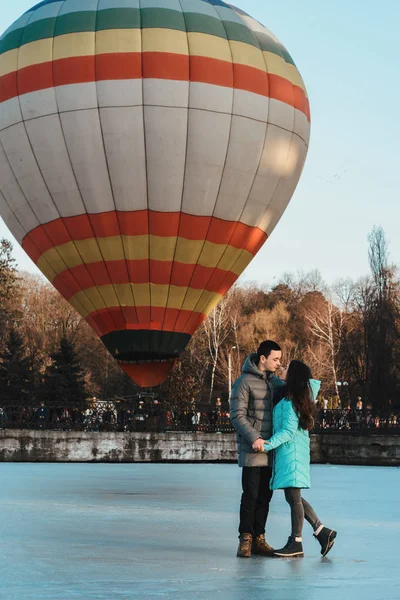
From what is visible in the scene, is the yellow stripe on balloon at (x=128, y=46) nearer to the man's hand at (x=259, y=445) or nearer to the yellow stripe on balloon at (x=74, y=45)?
the yellow stripe on balloon at (x=74, y=45)

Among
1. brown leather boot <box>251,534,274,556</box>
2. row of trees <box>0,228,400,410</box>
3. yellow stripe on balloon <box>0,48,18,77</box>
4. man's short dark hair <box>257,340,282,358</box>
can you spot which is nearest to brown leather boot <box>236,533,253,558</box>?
brown leather boot <box>251,534,274,556</box>

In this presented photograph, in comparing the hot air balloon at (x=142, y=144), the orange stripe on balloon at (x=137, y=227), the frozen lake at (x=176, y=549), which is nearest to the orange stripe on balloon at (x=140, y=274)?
the hot air balloon at (x=142, y=144)

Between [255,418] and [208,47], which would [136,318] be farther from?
[255,418]

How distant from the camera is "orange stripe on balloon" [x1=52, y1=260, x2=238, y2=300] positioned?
23219 millimetres

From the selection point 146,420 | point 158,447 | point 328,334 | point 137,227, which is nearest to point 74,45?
point 137,227

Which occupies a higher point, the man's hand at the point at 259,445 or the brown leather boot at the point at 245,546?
the man's hand at the point at 259,445

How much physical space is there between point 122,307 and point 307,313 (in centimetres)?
4359

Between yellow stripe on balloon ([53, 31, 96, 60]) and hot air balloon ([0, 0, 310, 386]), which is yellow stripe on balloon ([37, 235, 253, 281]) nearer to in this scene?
hot air balloon ([0, 0, 310, 386])

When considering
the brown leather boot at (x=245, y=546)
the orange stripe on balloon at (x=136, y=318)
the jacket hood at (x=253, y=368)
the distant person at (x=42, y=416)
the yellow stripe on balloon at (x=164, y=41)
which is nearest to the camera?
the brown leather boot at (x=245, y=546)

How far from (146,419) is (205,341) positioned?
29.9 metres

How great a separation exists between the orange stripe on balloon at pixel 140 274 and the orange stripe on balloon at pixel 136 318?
766 mm

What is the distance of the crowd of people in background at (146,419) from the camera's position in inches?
1136

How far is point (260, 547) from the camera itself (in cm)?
752

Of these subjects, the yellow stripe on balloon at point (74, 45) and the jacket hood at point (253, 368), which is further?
the yellow stripe on balloon at point (74, 45)
